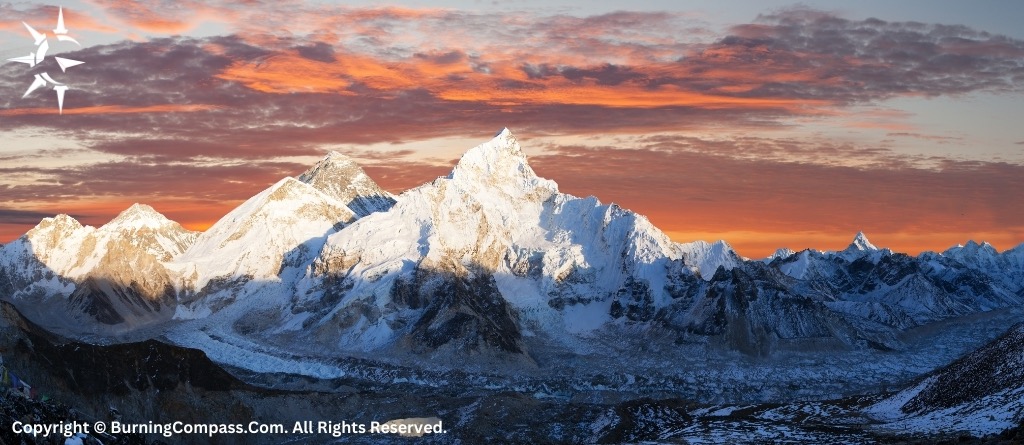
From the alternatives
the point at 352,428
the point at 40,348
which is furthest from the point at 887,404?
the point at 40,348

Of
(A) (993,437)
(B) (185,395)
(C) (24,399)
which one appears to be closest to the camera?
(C) (24,399)

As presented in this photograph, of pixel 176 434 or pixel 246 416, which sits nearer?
pixel 176 434

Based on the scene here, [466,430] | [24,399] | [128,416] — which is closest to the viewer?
[24,399]

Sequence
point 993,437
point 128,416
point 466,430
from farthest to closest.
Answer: point 466,430
point 128,416
point 993,437

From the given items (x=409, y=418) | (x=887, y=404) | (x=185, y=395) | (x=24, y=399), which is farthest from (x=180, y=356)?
(x=887, y=404)

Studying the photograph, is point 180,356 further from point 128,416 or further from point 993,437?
point 993,437

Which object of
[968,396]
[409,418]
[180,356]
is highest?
[968,396]

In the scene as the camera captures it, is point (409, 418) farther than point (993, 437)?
Yes

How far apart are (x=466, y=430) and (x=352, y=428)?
17.0 meters

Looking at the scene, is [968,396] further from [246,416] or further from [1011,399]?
[246,416]

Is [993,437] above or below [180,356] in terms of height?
above

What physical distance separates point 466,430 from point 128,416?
48.9 metres

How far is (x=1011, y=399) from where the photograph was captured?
11850 centimetres

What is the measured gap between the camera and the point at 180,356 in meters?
171
